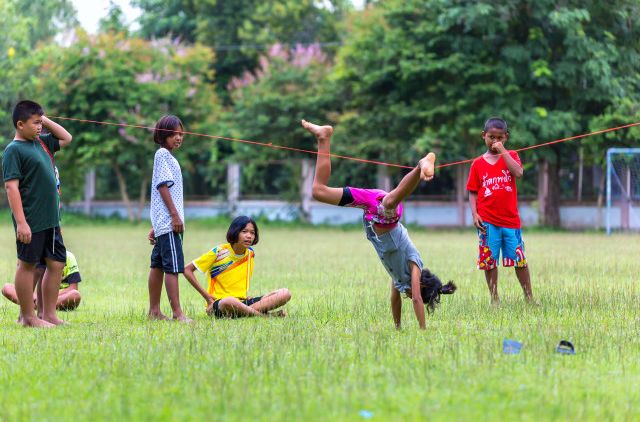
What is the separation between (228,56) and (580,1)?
17969mm

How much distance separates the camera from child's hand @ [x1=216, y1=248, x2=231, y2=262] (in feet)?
28.8

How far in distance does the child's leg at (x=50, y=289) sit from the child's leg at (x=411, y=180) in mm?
2861

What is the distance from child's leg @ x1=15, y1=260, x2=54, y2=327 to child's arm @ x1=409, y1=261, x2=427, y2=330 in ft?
9.47

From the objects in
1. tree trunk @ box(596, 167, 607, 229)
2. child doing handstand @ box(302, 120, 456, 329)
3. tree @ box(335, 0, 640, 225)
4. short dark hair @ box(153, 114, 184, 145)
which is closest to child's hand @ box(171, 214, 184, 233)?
short dark hair @ box(153, 114, 184, 145)

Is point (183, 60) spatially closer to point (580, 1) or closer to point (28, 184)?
point (580, 1)

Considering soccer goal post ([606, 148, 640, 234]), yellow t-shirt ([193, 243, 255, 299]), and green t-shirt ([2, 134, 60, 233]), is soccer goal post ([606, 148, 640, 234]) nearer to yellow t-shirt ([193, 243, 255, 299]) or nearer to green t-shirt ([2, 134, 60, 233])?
yellow t-shirt ([193, 243, 255, 299])

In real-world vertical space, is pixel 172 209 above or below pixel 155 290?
above

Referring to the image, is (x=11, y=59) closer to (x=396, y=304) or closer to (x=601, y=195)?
(x=601, y=195)

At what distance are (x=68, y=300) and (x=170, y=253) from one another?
158 cm

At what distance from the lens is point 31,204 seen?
7.96 metres

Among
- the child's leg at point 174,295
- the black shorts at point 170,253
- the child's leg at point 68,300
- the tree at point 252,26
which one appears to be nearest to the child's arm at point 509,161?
the black shorts at point 170,253

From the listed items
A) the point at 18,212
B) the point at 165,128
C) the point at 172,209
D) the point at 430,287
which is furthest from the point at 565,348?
the point at 18,212

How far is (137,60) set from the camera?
115ft

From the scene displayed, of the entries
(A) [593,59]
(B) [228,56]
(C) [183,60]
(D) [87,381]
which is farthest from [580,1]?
(D) [87,381]
